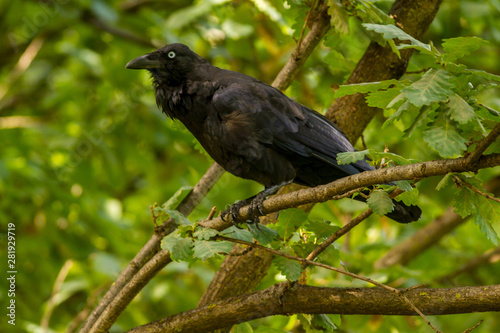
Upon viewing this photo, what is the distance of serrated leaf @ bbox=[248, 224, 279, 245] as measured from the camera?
8.60ft

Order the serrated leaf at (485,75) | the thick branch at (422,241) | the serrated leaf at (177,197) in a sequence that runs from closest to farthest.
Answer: the serrated leaf at (485,75)
the serrated leaf at (177,197)
the thick branch at (422,241)

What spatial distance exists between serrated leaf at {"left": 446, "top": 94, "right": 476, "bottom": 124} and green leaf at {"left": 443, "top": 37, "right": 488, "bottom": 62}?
161 mm

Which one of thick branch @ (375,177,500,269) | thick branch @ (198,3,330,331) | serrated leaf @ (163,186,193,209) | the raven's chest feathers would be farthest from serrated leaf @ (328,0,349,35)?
thick branch @ (375,177,500,269)

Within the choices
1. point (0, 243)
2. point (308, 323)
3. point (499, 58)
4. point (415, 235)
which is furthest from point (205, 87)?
point (499, 58)

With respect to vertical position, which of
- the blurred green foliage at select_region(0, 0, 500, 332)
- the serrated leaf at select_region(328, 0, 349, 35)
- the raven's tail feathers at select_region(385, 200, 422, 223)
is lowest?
the blurred green foliage at select_region(0, 0, 500, 332)

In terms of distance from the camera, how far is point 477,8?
4703mm

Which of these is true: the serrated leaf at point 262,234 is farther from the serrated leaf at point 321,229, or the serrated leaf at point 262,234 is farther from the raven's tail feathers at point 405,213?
Answer: the raven's tail feathers at point 405,213

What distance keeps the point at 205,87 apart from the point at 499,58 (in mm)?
4934

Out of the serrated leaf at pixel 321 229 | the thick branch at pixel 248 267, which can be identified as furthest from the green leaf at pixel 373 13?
the serrated leaf at pixel 321 229

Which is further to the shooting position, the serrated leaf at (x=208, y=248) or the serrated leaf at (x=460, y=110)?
the serrated leaf at (x=208, y=248)

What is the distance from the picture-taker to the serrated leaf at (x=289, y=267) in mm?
2545

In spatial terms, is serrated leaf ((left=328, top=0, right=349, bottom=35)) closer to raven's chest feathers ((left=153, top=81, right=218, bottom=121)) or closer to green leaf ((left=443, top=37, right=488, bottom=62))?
raven's chest feathers ((left=153, top=81, right=218, bottom=121))

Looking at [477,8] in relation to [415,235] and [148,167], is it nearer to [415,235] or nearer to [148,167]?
[415,235]

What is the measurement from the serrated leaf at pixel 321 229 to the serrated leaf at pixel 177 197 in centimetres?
76
